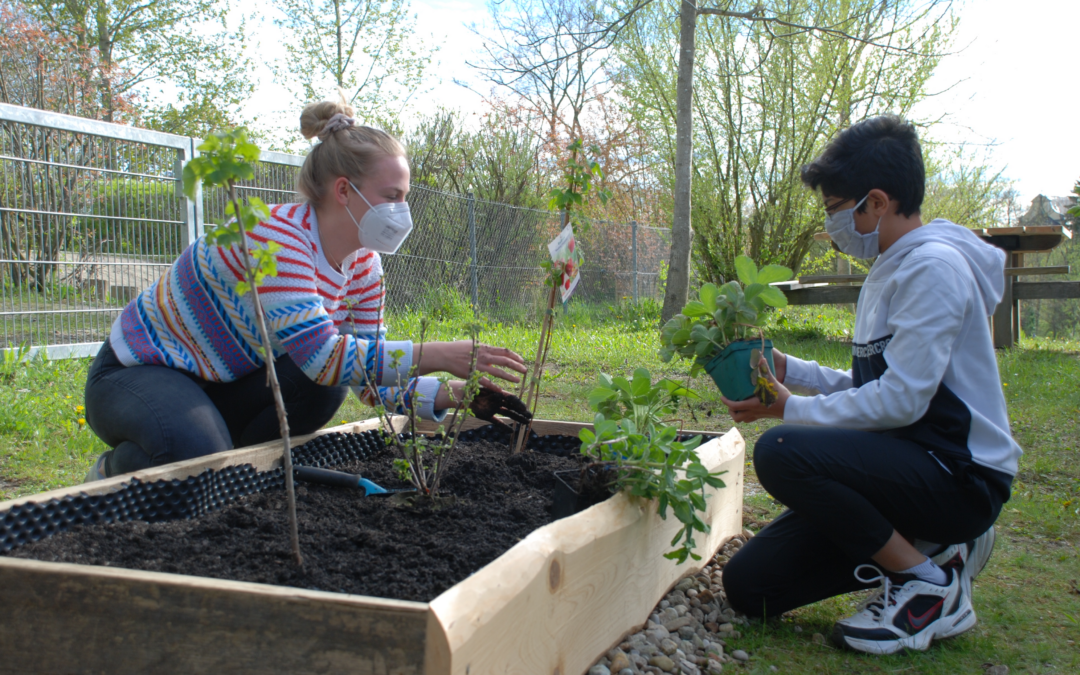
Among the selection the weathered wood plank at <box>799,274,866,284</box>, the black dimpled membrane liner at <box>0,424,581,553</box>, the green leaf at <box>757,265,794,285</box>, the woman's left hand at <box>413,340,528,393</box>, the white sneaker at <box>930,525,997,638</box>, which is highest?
the weathered wood plank at <box>799,274,866,284</box>

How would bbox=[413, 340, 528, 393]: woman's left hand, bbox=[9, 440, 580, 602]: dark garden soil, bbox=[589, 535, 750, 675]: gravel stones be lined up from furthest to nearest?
1. bbox=[413, 340, 528, 393]: woman's left hand
2. bbox=[589, 535, 750, 675]: gravel stones
3. bbox=[9, 440, 580, 602]: dark garden soil

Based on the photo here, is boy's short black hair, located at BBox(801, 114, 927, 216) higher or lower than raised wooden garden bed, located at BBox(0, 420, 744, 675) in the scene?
higher

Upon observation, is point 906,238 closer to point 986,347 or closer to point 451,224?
point 986,347

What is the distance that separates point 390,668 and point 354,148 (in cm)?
157

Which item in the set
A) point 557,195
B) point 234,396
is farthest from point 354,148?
point 234,396

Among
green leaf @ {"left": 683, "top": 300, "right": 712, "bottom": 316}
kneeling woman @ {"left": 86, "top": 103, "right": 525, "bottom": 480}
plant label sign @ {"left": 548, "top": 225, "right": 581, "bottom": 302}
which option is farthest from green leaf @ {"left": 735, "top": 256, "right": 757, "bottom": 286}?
kneeling woman @ {"left": 86, "top": 103, "right": 525, "bottom": 480}

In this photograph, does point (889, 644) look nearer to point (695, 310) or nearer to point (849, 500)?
point (849, 500)

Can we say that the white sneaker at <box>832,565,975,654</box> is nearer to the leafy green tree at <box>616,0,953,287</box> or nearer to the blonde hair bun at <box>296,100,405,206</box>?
the blonde hair bun at <box>296,100,405,206</box>

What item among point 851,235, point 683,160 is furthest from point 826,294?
point 851,235

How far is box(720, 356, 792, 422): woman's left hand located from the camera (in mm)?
1853

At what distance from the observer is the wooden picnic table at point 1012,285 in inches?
274

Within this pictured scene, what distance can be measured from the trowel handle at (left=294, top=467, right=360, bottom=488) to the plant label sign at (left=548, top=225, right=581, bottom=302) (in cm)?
84

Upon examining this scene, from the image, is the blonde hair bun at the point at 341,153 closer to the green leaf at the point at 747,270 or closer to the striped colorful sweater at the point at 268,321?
the striped colorful sweater at the point at 268,321

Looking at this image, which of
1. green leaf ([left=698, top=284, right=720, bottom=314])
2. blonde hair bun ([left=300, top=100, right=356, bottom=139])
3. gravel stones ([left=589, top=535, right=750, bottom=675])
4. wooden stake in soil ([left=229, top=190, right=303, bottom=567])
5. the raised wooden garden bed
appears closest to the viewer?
Result: the raised wooden garden bed
